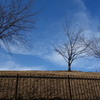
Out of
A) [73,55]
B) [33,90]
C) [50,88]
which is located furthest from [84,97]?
[73,55]

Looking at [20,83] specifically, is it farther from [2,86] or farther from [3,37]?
[3,37]

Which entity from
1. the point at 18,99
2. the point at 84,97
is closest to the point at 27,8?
the point at 18,99

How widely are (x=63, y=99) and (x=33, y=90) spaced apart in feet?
7.23

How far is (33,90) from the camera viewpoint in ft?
29.8

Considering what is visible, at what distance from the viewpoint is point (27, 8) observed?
31.9ft

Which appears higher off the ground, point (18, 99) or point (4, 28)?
point (4, 28)

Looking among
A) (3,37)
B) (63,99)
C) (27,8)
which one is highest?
(27,8)

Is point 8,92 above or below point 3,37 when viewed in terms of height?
below

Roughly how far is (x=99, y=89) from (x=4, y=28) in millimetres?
8938

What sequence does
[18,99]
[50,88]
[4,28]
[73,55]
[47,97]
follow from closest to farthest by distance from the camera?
[18,99] → [47,97] → [50,88] → [4,28] → [73,55]

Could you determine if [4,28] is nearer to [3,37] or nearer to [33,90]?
[3,37]

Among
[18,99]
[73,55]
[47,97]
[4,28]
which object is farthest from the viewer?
[73,55]

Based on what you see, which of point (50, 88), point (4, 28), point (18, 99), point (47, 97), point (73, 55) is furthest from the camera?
point (73, 55)

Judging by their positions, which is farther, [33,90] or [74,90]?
[74,90]
